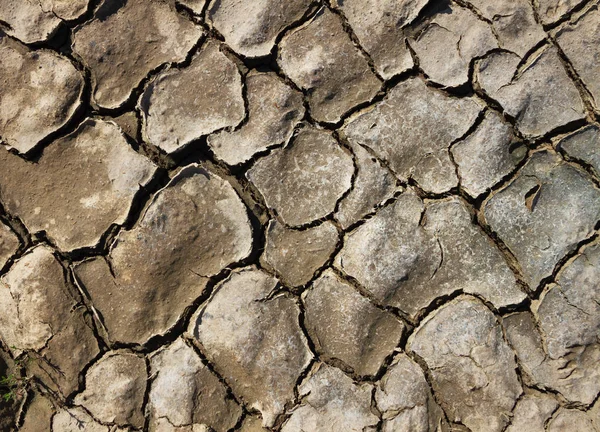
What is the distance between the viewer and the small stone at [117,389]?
7.38 feet

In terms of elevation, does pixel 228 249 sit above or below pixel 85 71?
below

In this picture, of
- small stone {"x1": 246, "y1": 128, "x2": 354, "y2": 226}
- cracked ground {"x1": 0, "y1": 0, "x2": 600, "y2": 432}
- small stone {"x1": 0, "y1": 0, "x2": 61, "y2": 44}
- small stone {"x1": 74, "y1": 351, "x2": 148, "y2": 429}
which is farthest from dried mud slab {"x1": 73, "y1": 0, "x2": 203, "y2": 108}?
small stone {"x1": 74, "y1": 351, "x2": 148, "y2": 429}

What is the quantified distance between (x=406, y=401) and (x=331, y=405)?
0.30 m

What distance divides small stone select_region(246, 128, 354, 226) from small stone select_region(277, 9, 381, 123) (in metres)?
0.13

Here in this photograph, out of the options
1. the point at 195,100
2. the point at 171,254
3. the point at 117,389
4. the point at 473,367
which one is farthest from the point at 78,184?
the point at 473,367

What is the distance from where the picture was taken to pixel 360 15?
2.31 metres

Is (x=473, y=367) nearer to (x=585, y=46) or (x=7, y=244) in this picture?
(x=585, y=46)

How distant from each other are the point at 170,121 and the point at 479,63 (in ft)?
4.27

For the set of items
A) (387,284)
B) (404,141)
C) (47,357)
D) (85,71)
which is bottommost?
(47,357)

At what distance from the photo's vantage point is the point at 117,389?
2254 millimetres

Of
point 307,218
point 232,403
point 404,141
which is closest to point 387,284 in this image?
point 307,218

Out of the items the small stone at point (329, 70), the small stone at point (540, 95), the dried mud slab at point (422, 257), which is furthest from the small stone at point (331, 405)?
the small stone at point (540, 95)

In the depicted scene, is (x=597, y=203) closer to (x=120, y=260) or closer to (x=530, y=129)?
(x=530, y=129)

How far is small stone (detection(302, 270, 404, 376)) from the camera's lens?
2.23 m
